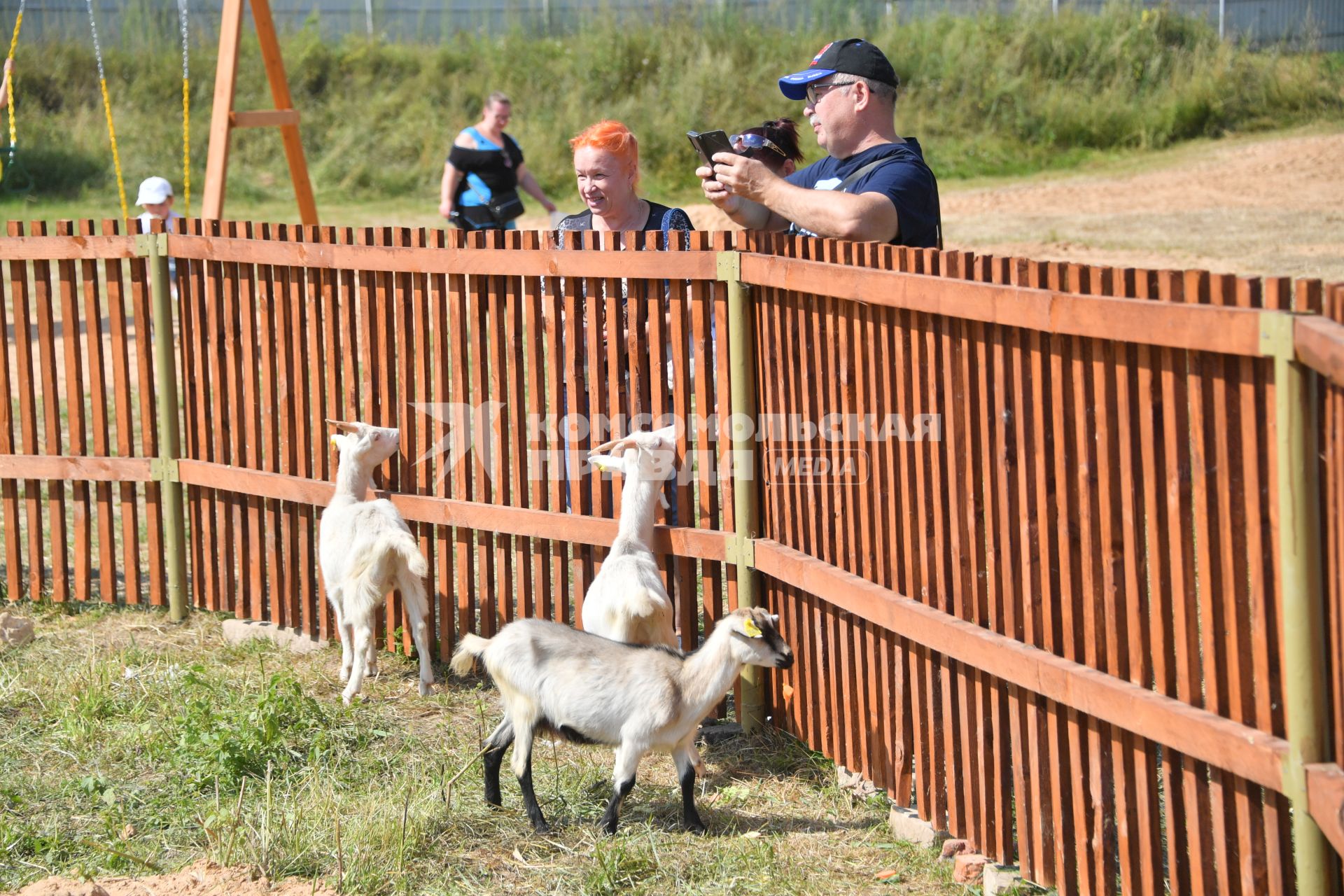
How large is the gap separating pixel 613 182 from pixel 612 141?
0.16 m

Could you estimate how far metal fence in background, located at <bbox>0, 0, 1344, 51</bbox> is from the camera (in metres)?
25.8

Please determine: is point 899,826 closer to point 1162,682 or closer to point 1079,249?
point 1162,682

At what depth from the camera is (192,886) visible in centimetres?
427

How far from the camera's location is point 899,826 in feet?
15.4

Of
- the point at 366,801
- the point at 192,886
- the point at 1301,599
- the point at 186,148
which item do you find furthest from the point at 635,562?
the point at 186,148

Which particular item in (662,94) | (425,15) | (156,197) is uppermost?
(425,15)

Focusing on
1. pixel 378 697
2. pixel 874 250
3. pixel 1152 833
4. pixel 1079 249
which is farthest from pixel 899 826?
pixel 1079 249

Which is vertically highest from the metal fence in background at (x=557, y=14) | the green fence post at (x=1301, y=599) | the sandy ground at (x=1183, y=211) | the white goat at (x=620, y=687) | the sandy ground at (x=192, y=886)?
the metal fence in background at (x=557, y=14)

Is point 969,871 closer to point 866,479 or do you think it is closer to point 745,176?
point 866,479

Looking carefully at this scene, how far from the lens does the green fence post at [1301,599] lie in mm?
3148

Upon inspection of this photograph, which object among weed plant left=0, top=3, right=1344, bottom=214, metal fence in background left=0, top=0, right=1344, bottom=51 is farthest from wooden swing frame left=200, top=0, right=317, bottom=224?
metal fence in background left=0, top=0, right=1344, bottom=51

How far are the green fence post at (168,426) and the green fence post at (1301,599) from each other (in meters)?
5.35

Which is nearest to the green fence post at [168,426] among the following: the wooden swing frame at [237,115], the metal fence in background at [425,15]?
the wooden swing frame at [237,115]

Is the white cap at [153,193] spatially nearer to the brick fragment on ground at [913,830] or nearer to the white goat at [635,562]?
the white goat at [635,562]
